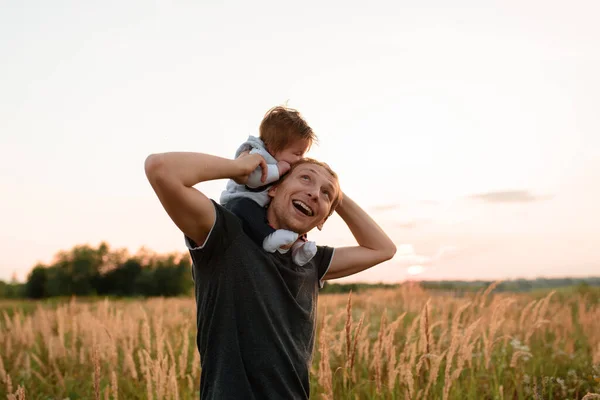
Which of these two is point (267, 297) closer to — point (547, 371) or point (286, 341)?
point (286, 341)

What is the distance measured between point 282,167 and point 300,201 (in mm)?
194

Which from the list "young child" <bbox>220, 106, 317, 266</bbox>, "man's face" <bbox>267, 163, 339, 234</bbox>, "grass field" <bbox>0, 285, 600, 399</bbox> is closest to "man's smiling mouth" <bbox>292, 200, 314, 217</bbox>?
"man's face" <bbox>267, 163, 339, 234</bbox>

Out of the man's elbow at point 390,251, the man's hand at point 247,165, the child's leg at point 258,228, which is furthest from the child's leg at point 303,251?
the man's elbow at point 390,251

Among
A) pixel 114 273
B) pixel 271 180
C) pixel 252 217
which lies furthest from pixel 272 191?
pixel 114 273

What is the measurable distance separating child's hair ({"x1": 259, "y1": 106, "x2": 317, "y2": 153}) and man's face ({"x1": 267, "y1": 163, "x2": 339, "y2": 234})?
0.51 ft

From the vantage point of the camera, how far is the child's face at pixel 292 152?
253cm

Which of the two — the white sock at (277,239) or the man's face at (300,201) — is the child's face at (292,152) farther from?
the white sock at (277,239)

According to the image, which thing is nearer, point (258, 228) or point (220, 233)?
point (220, 233)

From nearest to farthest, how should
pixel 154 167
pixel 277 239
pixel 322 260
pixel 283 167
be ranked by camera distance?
pixel 154 167, pixel 277 239, pixel 283 167, pixel 322 260

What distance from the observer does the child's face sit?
8.30 feet

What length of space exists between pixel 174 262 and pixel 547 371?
48255mm

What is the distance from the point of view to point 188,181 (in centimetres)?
202

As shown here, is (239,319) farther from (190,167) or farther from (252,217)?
(190,167)

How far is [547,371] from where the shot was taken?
5.23 m
